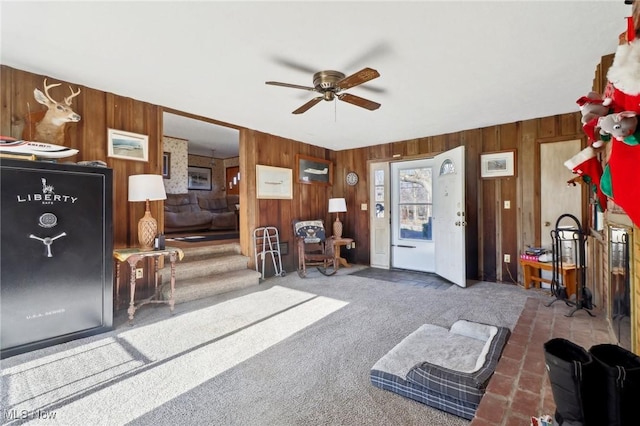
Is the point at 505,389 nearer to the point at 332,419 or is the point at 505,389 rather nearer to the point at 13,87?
the point at 332,419

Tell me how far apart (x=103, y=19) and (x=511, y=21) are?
2670 mm

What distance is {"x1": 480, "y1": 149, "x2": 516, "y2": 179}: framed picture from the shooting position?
4.21 meters

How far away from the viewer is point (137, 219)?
3.33m

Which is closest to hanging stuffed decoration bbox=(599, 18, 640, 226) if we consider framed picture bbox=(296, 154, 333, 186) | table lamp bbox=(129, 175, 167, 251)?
table lamp bbox=(129, 175, 167, 251)

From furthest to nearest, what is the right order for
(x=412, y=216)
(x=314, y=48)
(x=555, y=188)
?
(x=412, y=216)
(x=555, y=188)
(x=314, y=48)

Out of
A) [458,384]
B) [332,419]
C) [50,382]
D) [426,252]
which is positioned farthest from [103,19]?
[426,252]

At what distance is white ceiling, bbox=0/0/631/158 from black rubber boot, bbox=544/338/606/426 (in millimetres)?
1949

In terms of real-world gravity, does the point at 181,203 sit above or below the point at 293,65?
below

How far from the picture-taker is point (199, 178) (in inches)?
311

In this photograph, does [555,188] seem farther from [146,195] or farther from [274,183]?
[146,195]

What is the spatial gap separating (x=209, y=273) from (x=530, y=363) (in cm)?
363

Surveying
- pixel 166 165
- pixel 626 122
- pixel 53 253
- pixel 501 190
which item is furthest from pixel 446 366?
pixel 166 165
